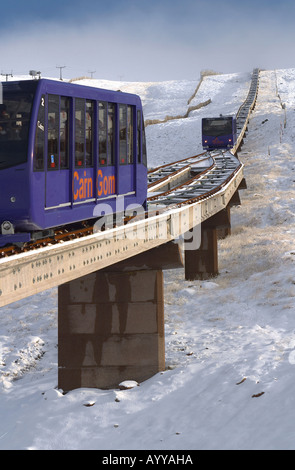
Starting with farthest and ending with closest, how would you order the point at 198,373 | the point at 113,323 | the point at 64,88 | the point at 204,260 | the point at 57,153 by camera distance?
the point at 204,260, the point at 113,323, the point at 198,373, the point at 64,88, the point at 57,153

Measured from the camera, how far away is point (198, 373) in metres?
14.6

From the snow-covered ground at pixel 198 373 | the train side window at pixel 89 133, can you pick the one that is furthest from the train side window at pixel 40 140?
the snow-covered ground at pixel 198 373

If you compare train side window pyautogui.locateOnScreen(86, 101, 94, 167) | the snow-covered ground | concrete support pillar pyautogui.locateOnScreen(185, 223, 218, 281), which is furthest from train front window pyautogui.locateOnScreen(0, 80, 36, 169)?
concrete support pillar pyautogui.locateOnScreen(185, 223, 218, 281)

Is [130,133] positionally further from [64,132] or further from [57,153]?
[57,153]

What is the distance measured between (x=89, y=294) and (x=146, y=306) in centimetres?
148

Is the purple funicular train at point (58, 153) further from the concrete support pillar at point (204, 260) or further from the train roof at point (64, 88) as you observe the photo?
the concrete support pillar at point (204, 260)

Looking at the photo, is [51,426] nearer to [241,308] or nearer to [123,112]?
[123,112]

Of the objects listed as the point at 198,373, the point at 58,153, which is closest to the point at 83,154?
the point at 58,153

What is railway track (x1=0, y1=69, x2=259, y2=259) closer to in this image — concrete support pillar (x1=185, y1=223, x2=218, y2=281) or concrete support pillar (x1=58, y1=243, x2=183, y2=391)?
concrete support pillar (x1=58, y1=243, x2=183, y2=391)

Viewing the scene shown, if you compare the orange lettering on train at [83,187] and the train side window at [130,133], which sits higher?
the train side window at [130,133]

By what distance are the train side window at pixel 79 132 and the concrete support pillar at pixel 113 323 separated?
434 cm

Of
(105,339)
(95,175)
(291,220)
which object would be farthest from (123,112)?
(291,220)

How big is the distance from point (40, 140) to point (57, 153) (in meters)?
0.68

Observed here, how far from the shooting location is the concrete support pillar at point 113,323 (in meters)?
15.8
